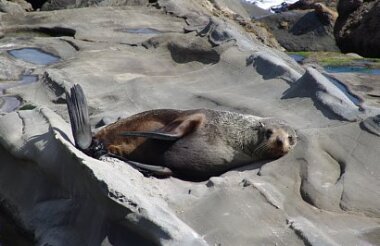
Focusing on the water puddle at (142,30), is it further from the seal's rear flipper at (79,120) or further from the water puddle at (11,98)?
the seal's rear flipper at (79,120)

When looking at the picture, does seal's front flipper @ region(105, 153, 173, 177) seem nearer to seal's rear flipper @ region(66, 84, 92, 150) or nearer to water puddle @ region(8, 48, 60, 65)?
seal's rear flipper @ region(66, 84, 92, 150)

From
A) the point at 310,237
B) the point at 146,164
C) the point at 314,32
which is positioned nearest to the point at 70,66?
the point at 146,164

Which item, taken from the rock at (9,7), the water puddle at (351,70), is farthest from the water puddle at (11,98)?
the rock at (9,7)

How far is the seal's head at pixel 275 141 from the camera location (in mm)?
5727

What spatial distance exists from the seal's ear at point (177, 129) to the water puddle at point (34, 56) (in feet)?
14.5

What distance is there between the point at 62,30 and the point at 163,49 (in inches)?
100

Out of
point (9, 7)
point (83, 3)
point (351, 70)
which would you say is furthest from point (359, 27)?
point (9, 7)

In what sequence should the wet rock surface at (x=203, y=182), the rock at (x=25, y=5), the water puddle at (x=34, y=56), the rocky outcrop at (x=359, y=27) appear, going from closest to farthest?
the wet rock surface at (x=203, y=182) → the water puddle at (x=34, y=56) → the rock at (x=25, y=5) → the rocky outcrop at (x=359, y=27)

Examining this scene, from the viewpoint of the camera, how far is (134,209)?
15.5 feet

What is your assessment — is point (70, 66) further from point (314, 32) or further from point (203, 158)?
point (314, 32)

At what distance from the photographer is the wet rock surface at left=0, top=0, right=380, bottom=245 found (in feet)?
15.8

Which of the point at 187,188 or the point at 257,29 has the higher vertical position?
the point at 187,188

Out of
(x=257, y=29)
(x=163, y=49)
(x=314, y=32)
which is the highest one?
(x=163, y=49)

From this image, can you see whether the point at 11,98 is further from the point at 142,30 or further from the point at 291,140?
the point at 142,30
